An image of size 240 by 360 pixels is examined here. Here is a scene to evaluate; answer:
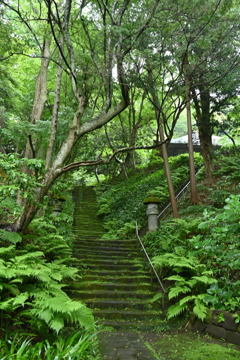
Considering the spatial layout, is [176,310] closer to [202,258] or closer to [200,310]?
[200,310]

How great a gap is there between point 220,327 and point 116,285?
2.64 metres

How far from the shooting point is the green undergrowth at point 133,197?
1177 centimetres

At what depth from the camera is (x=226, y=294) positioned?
232 centimetres

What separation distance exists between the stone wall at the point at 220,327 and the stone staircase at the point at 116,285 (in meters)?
0.93

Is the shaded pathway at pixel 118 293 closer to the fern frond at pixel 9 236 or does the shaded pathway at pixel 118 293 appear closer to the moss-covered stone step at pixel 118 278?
the moss-covered stone step at pixel 118 278

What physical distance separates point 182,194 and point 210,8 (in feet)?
25.1

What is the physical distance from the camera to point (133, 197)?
1427 cm

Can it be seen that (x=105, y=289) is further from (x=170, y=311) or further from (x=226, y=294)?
(x=226, y=294)

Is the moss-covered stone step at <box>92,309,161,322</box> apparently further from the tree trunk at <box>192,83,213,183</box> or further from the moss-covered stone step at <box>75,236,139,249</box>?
the tree trunk at <box>192,83,213,183</box>

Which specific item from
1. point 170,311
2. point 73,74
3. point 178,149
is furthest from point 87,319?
point 178,149

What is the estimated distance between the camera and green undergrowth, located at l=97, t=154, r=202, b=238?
38.6 feet

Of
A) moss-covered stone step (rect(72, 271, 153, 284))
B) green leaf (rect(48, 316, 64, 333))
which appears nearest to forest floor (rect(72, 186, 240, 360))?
green leaf (rect(48, 316, 64, 333))

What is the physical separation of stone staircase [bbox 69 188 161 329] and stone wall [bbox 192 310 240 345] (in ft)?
3.06

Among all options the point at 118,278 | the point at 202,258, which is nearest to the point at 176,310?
the point at 202,258
